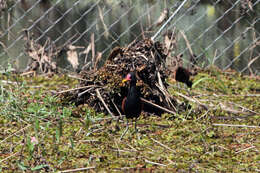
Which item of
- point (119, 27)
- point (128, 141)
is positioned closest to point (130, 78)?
point (128, 141)

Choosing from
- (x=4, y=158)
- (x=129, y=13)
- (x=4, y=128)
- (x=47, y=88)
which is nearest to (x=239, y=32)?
(x=129, y=13)

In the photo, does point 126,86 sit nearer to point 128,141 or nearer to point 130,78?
point 130,78

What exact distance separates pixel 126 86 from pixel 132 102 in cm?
22

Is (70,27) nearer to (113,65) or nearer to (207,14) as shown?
(207,14)

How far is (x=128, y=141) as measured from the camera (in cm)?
255

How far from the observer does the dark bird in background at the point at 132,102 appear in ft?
9.59

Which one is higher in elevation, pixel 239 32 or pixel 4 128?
pixel 239 32

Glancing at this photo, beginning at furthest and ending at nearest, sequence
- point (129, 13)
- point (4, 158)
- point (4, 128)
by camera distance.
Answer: point (129, 13), point (4, 128), point (4, 158)

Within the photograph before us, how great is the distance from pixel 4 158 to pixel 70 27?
9.02 ft

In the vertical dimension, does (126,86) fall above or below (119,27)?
below

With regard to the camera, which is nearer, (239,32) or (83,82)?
(83,82)

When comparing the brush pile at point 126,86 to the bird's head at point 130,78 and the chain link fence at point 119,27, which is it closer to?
the bird's head at point 130,78

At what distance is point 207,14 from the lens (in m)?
4.90

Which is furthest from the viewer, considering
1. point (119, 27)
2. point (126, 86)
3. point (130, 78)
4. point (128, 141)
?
point (119, 27)
